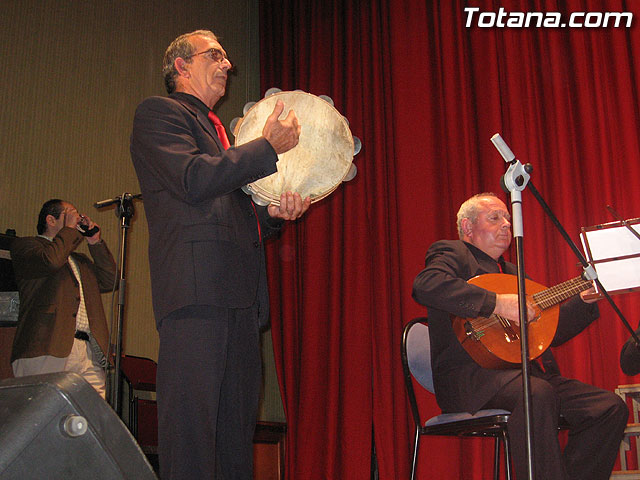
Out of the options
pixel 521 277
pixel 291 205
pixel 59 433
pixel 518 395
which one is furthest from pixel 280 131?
pixel 518 395

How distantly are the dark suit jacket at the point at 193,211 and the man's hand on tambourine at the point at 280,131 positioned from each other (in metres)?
0.04

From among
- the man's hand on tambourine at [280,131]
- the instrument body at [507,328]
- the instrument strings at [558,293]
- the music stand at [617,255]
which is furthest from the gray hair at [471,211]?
the man's hand on tambourine at [280,131]

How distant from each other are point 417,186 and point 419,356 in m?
1.56

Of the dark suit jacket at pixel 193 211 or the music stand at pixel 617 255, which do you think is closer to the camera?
the dark suit jacket at pixel 193 211

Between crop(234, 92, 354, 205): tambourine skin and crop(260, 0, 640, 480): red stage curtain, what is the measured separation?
2.11m

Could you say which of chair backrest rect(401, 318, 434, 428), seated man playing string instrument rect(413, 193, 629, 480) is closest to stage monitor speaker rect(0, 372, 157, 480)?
seated man playing string instrument rect(413, 193, 629, 480)

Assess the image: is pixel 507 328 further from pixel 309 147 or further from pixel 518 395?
pixel 309 147

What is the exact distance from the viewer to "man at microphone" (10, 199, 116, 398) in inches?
133

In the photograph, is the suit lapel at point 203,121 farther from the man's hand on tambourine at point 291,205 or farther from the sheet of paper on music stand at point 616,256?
the sheet of paper on music stand at point 616,256

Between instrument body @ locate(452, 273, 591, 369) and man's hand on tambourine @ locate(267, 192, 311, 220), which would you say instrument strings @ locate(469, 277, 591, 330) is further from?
man's hand on tambourine @ locate(267, 192, 311, 220)

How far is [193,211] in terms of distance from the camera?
1754 mm

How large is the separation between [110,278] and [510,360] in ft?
7.97

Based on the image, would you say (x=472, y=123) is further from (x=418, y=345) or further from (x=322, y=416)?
(x=322, y=416)

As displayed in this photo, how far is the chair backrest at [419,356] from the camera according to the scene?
9.48 ft
